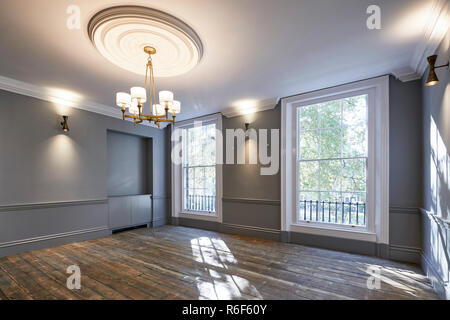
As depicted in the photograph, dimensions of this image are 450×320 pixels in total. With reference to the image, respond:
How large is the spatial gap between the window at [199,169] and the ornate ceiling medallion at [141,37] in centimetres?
259

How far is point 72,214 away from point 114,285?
2276mm

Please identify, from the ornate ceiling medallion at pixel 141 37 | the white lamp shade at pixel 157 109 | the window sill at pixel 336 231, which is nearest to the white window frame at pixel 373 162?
the window sill at pixel 336 231

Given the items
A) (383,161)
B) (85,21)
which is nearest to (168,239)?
(85,21)

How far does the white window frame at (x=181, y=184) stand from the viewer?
4.77m

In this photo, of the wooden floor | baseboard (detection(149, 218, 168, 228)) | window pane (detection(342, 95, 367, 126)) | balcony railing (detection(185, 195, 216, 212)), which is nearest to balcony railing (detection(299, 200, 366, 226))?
the wooden floor

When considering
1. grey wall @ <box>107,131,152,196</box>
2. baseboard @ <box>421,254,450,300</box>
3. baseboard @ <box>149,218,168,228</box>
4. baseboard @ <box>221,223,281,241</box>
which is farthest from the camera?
baseboard @ <box>149,218,168,228</box>

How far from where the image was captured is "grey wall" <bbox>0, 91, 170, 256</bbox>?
128 inches

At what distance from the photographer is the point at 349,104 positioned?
3479 mm

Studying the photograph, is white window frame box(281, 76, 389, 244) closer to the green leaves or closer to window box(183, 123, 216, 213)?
the green leaves

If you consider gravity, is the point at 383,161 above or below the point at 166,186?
above

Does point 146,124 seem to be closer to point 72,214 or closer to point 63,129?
point 63,129

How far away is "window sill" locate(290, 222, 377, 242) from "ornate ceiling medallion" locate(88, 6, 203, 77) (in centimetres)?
318

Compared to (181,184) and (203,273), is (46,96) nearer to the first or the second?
(181,184)

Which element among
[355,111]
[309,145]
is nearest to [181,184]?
[309,145]
